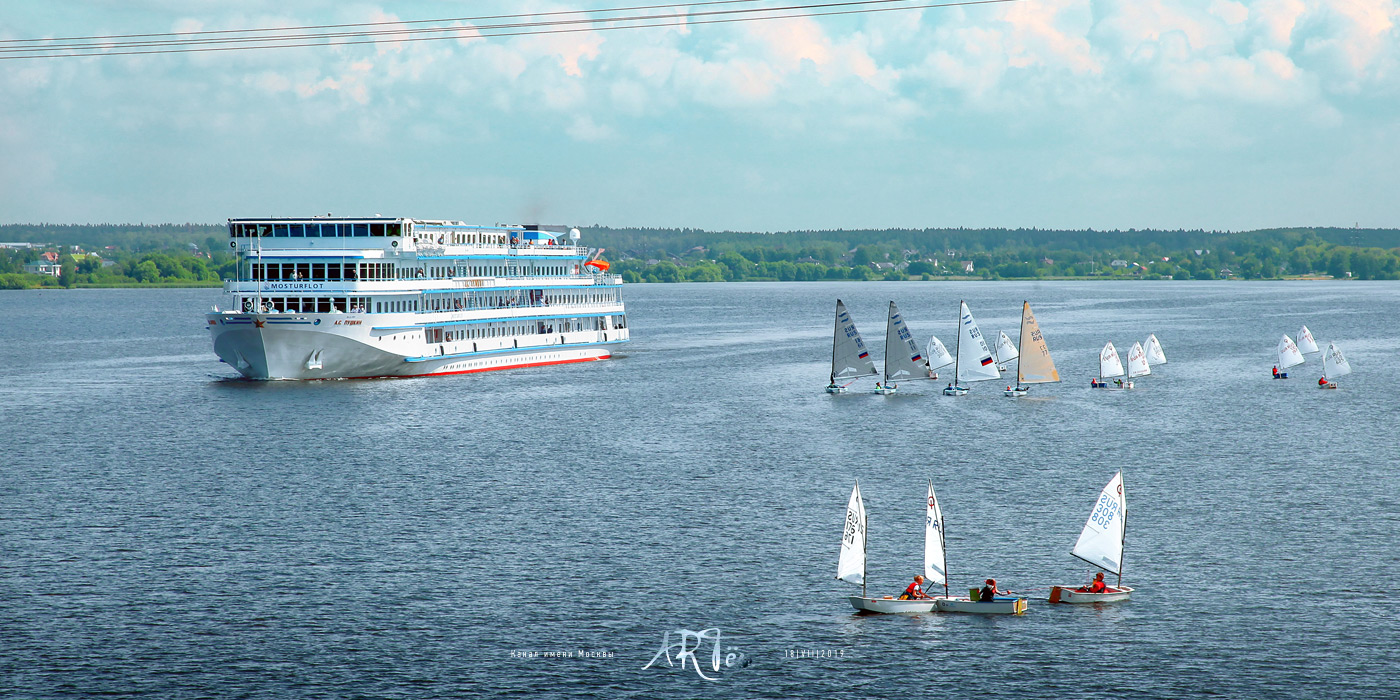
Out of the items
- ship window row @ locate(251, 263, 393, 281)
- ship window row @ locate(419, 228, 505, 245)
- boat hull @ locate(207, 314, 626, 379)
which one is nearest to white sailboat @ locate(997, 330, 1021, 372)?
ship window row @ locate(419, 228, 505, 245)

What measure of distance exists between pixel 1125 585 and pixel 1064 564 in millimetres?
3412

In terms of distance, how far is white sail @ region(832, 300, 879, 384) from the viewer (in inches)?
4400

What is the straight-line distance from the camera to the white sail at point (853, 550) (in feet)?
146

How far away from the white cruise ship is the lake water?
13.2 feet

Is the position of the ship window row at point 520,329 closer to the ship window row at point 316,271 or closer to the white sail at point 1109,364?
the ship window row at point 316,271

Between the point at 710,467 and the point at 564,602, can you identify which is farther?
the point at 710,467

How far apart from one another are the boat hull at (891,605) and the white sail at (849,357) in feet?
218

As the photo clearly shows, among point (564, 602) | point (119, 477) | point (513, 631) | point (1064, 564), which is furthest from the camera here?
point (119, 477)

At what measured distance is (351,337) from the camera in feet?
343

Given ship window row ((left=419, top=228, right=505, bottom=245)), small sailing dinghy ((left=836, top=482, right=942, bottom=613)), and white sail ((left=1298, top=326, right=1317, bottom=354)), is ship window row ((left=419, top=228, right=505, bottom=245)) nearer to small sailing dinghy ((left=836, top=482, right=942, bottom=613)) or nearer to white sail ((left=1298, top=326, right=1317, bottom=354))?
small sailing dinghy ((left=836, top=482, right=942, bottom=613))

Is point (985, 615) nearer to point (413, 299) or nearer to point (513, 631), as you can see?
point (513, 631)

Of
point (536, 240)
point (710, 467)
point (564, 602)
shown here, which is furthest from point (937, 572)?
point (536, 240)

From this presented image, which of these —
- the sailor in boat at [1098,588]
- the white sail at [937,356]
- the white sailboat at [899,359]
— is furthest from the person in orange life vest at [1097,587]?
the white sail at [937,356]

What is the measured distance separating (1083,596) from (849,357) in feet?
220
